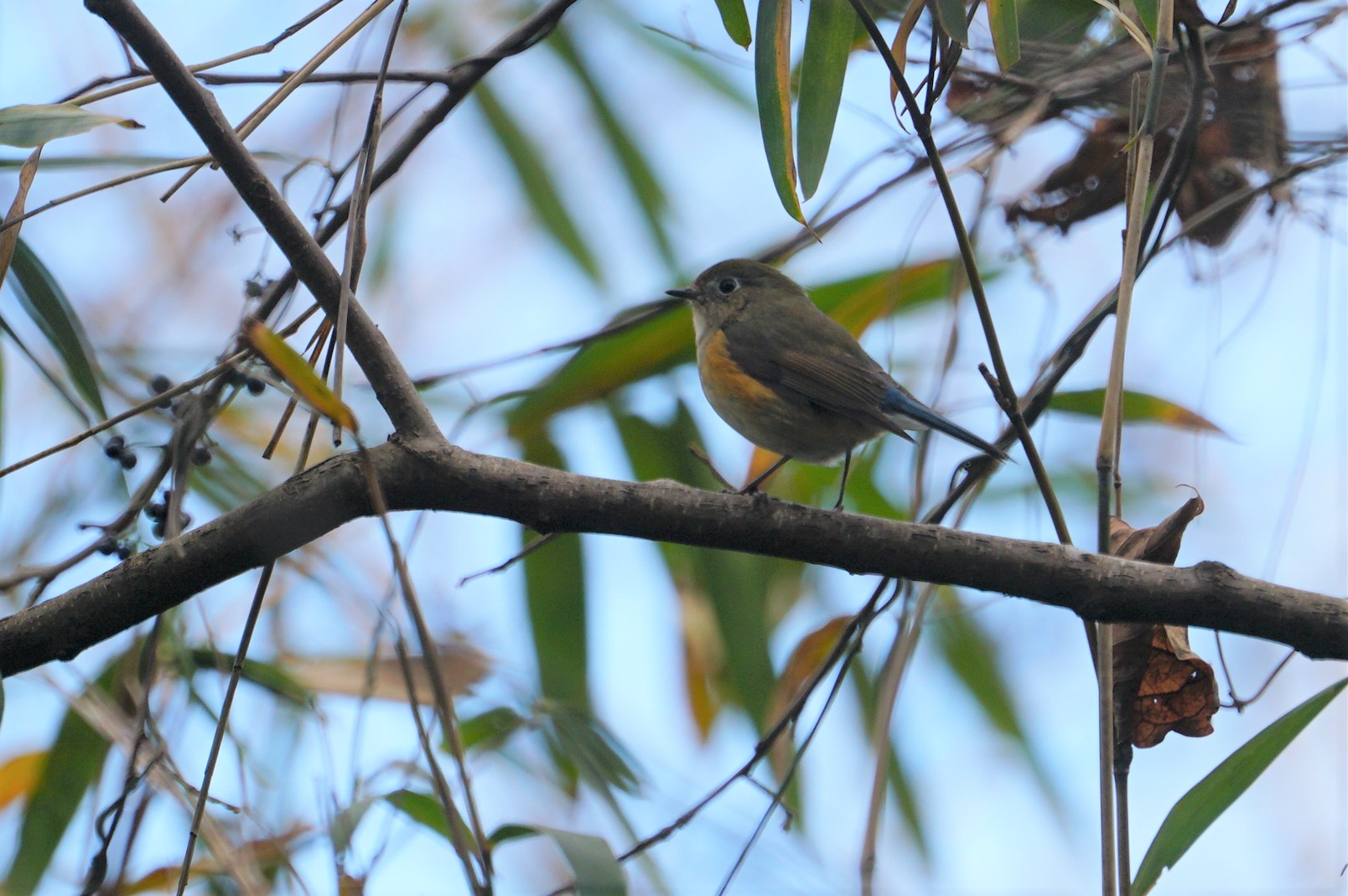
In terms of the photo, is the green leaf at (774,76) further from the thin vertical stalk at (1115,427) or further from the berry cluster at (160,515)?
the berry cluster at (160,515)

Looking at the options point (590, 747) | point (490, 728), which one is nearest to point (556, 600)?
point (490, 728)

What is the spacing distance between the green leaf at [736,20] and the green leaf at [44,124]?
38.9 inches

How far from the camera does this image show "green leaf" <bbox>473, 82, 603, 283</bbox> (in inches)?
168

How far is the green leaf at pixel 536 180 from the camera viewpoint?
4.28m

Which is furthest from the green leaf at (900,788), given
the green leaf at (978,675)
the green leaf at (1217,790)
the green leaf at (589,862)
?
the green leaf at (589,862)

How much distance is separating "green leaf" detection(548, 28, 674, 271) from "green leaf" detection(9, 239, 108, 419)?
2.29 meters

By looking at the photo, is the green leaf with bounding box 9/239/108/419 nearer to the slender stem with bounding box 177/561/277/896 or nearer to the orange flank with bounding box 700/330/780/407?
the slender stem with bounding box 177/561/277/896

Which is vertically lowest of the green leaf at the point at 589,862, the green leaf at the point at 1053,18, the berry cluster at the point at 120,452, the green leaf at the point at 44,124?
the green leaf at the point at 589,862

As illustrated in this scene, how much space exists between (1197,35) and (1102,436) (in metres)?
1.08

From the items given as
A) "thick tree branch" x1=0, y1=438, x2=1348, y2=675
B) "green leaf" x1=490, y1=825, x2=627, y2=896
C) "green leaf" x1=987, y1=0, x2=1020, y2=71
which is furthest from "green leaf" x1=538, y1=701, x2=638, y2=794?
"green leaf" x1=987, y1=0, x2=1020, y2=71

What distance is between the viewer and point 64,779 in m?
2.87

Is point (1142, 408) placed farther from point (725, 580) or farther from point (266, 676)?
point (266, 676)

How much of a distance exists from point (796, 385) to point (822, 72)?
1258 millimetres

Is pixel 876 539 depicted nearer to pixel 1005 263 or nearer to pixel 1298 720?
pixel 1298 720
